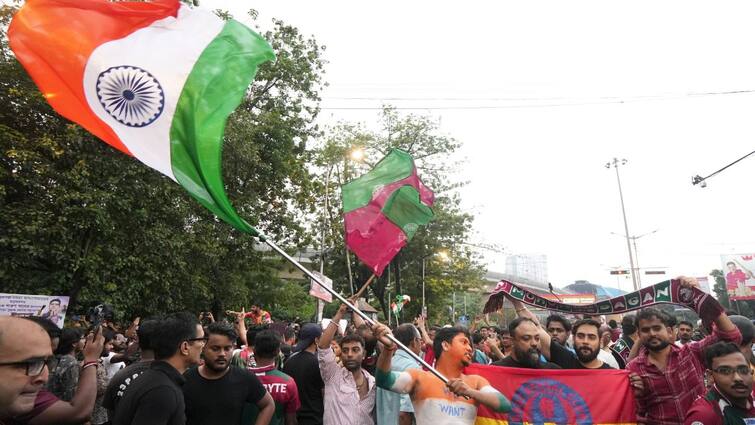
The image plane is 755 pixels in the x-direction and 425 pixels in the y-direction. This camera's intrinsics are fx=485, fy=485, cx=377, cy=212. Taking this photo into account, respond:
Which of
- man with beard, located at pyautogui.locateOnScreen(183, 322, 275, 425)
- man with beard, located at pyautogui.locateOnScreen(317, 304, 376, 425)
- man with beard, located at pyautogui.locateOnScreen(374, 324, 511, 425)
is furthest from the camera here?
man with beard, located at pyautogui.locateOnScreen(317, 304, 376, 425)

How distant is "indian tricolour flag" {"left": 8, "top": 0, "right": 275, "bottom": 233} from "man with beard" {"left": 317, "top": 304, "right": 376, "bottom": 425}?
1594mm

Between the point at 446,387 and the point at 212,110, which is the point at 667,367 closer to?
the point at 446,387

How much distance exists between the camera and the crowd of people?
117 inches

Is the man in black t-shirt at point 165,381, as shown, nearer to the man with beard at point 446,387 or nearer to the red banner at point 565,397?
the man with beard at point 446,387

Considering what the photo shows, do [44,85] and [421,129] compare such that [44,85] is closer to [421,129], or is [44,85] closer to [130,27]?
[130,27]

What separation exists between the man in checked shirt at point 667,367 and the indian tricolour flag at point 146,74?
3.63 m

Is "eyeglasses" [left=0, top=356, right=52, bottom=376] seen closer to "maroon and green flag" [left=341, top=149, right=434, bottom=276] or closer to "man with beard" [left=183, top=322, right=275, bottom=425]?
"man with beard" [left=183, top=322, right=275, bottom=425]

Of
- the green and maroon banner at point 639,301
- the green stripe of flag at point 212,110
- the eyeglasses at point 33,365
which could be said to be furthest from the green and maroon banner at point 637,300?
the eyeglasses at point 33,365

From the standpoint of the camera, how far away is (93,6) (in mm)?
4625

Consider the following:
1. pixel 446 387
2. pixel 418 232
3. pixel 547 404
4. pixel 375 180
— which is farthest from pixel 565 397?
pixel 418 232

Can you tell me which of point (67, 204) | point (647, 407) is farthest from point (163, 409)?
point (67, 204)

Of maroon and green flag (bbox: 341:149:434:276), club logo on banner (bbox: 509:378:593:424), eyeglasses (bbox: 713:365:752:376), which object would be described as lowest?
club logo on banner (bbox: 509:378:593:424)

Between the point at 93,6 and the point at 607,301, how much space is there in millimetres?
6068

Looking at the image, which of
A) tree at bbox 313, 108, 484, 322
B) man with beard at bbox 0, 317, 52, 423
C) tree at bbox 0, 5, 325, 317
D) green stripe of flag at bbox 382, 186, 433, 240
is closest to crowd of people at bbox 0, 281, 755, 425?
man with beard at bbox 0, 317, 52, 423
